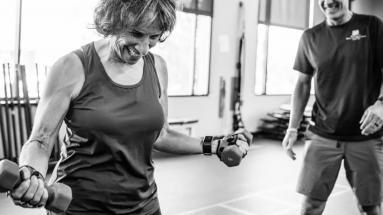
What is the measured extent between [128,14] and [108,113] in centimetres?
27

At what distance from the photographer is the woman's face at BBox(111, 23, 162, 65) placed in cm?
129

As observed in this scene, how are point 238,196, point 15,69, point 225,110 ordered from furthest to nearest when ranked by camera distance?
point 225,110
point 15,69
point 238,196

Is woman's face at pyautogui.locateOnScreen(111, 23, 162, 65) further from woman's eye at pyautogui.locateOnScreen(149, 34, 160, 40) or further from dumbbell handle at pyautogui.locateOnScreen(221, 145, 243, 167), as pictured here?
dumbbell handle at pyautogui.locateOnScreen(221, 145, 243, 167)

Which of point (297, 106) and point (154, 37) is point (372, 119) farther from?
point (154, 37)

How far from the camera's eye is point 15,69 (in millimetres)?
4715

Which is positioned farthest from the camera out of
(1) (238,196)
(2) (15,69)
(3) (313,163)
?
(2) (15,69)

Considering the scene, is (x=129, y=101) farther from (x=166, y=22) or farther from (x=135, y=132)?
(x=166, y=22)

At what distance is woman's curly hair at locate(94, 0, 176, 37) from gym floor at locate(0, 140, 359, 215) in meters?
2.53

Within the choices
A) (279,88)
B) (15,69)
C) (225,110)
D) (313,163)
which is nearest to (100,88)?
(313,163)

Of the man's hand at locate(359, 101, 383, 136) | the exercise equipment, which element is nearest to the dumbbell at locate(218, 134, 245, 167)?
the man's hand at locate(359, 101, 383, 136)

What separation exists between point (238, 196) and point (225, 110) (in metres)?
3.21

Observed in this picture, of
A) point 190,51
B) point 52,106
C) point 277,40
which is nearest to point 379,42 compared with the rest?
point 52,106

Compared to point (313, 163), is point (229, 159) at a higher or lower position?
higher

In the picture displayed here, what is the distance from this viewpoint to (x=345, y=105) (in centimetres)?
249
